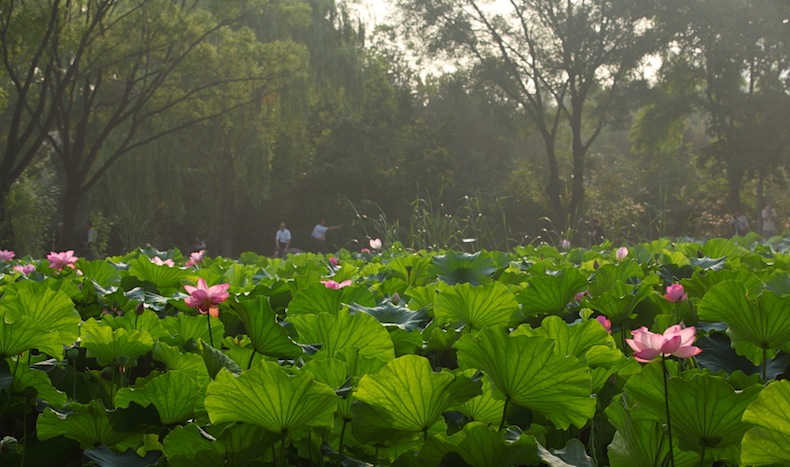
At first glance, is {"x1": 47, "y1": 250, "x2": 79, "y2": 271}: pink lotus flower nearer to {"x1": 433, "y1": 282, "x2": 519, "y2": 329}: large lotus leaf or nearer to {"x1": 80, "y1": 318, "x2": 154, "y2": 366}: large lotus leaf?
{"x1": 80, "y1": 318, "x2": 154, "y2": 366}: large lotus leaf

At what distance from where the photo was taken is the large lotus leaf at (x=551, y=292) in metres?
1.65

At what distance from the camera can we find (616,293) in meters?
1.58

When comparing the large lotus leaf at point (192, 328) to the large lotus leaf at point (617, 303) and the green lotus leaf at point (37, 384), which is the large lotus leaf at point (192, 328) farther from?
the large lotus leaf at point (617, 303)

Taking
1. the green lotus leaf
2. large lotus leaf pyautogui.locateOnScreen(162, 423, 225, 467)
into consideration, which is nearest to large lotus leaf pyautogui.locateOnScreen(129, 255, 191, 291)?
the green lotus leaf

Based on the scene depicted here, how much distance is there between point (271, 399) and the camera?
833 millimetres

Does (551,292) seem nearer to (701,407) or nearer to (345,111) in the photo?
(701,407)

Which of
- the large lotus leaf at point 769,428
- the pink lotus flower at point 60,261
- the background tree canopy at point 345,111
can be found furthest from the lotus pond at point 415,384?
the background tree canopy at point 345,111

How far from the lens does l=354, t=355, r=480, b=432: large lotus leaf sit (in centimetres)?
84

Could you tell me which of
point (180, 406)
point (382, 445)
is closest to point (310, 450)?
point (382, 445)

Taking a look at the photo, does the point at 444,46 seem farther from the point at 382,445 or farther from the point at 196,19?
the point at 382,445

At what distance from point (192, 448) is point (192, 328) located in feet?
1.91

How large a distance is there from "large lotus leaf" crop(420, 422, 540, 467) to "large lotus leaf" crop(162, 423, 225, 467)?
239mm

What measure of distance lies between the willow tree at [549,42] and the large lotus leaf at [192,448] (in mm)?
27139

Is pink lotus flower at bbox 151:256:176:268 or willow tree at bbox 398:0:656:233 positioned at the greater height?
willow tree at bbox 398:0:656:233
